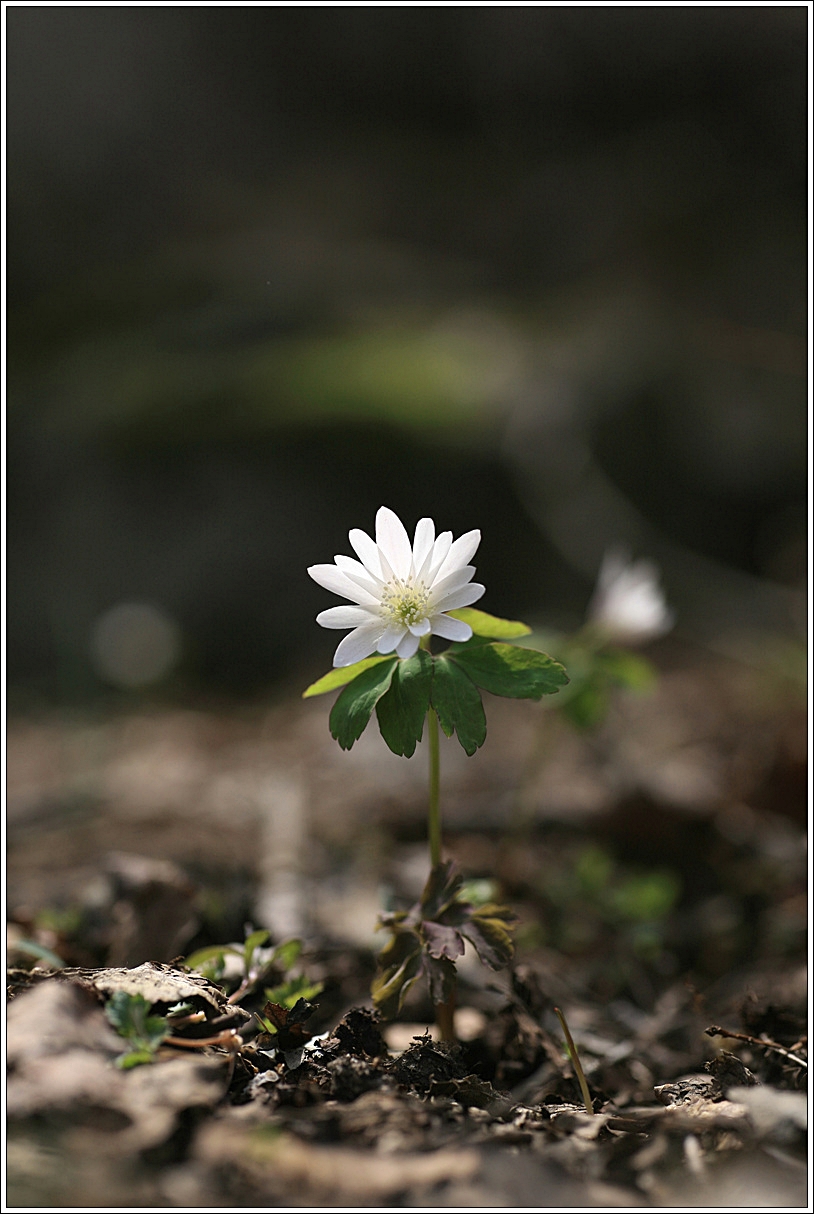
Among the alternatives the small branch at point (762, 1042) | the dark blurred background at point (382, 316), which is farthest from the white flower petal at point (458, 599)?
the dark blurred background at point (382, 316)

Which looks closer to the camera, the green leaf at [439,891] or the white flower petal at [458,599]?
the white flower petal at [458,599]

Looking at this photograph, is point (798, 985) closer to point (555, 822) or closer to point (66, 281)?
point (555, 822)

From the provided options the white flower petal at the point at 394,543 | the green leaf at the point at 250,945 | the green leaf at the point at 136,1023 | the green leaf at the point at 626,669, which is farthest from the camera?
the green leaf at the point at 626,669

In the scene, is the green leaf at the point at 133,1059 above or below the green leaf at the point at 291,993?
below

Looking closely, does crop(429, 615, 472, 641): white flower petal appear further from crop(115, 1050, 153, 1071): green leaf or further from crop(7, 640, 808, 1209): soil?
crop(115, 1050, 153, 1071): green leaf

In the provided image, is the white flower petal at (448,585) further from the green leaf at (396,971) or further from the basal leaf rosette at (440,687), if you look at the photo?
the green leaf at (396,971)

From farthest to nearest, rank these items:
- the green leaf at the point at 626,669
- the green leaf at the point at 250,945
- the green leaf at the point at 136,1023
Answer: the green leaf at the point at 626,669 < the green leaf at the point at 250,945 < the green leaf at the point at 136,1023

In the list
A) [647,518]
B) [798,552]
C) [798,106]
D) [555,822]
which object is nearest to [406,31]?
[798,106]

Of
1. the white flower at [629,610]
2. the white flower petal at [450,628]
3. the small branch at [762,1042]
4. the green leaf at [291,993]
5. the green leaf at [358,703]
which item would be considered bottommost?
the small branch at [762,1042]
